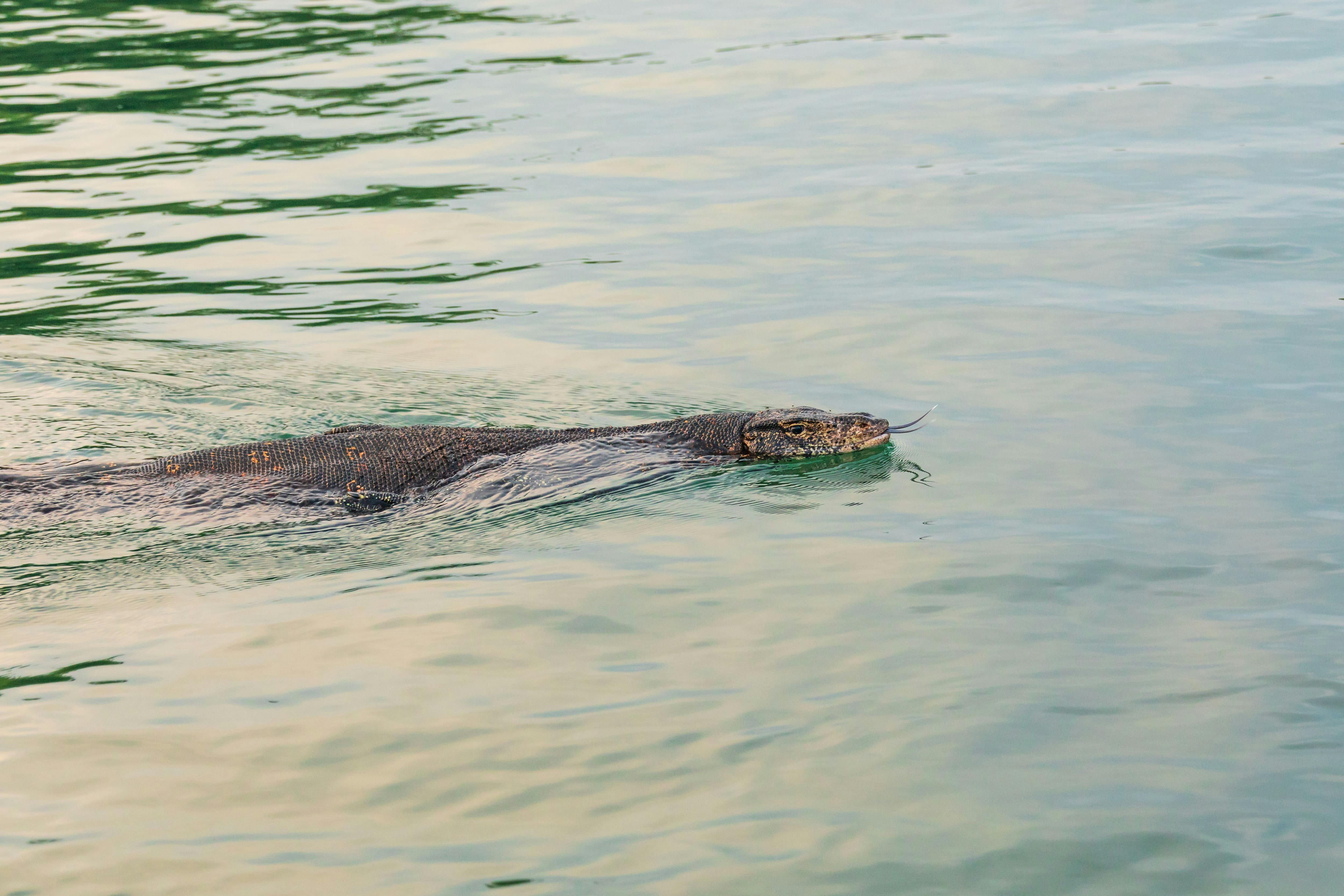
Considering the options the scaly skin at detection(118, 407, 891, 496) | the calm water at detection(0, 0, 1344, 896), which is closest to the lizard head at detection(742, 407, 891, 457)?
the scaly skin at detection(118, 407, 891, 496)

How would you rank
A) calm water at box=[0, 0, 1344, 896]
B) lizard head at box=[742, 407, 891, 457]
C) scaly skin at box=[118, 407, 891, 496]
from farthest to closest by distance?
lizard head at box=[742, 407, 891, 457] < scaly skin at box=[118, 407, 891, 496] < calm water at box=[0, 0, 1344, 896]

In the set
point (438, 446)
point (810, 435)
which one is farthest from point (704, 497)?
point (438, 446)

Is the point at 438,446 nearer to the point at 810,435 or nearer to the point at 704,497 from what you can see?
the point at 704,497

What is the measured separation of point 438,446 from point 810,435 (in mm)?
2361

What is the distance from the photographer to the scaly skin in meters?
8.90

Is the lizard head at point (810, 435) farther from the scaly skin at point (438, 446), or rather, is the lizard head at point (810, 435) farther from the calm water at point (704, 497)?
the calm water at point (704, 497)

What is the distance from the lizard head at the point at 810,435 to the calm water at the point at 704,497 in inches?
5.0

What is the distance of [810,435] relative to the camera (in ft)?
31.8

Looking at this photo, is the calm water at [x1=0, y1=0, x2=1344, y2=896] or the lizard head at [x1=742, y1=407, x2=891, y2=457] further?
the lizard head at [x1=742, y1=407, x2=891, y2=457]

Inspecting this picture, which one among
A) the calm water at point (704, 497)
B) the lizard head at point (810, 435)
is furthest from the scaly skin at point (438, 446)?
the calm water at point (704, 497)

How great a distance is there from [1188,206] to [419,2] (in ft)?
52.2

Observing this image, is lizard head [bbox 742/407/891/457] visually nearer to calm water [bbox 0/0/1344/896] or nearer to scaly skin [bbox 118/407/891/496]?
scaly skin [bbox 118/407/891/496]

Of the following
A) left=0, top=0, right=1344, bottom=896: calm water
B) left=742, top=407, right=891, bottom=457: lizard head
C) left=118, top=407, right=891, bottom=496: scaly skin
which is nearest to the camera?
left=0, top=0, right=1344, bottom=896: calm water

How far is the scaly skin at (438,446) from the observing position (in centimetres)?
890
